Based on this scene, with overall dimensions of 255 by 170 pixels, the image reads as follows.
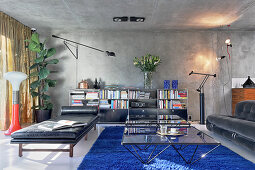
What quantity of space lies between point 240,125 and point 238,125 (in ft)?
0.15

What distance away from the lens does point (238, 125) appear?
3.02 meters

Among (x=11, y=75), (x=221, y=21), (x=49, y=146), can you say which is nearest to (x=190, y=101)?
(x=221, y=21)

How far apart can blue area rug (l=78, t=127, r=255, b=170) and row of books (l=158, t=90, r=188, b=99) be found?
8.18ft

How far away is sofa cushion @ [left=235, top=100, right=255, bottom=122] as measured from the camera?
139 inches

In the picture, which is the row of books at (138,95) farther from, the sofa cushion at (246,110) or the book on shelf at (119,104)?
the sofa cushion at (246,110)

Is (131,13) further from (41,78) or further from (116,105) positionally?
(41,78)

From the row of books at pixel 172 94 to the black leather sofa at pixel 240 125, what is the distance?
142 cm

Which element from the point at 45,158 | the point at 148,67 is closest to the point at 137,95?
the point at 148,67

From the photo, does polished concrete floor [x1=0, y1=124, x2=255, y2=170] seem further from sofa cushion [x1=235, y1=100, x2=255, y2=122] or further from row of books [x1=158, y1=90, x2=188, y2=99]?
row of books [x1=158, y1=90, x2=188, y2=99]

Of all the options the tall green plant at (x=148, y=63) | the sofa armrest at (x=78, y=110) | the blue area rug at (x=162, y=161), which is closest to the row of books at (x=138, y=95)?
the tall green plant at (x=148, y=63)

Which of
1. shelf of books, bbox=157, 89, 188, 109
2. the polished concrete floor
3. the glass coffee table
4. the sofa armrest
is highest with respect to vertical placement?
shelf of books, bbox=157, 89, 188, 109

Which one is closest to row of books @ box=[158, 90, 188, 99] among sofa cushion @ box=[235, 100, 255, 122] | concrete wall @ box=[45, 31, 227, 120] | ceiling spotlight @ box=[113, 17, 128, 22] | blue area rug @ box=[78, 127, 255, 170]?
concrete wall @ box=[45, 31, 227, 120]

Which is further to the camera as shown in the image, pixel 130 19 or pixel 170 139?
pixel 130 19

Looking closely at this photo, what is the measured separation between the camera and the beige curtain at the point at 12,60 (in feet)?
15.4
